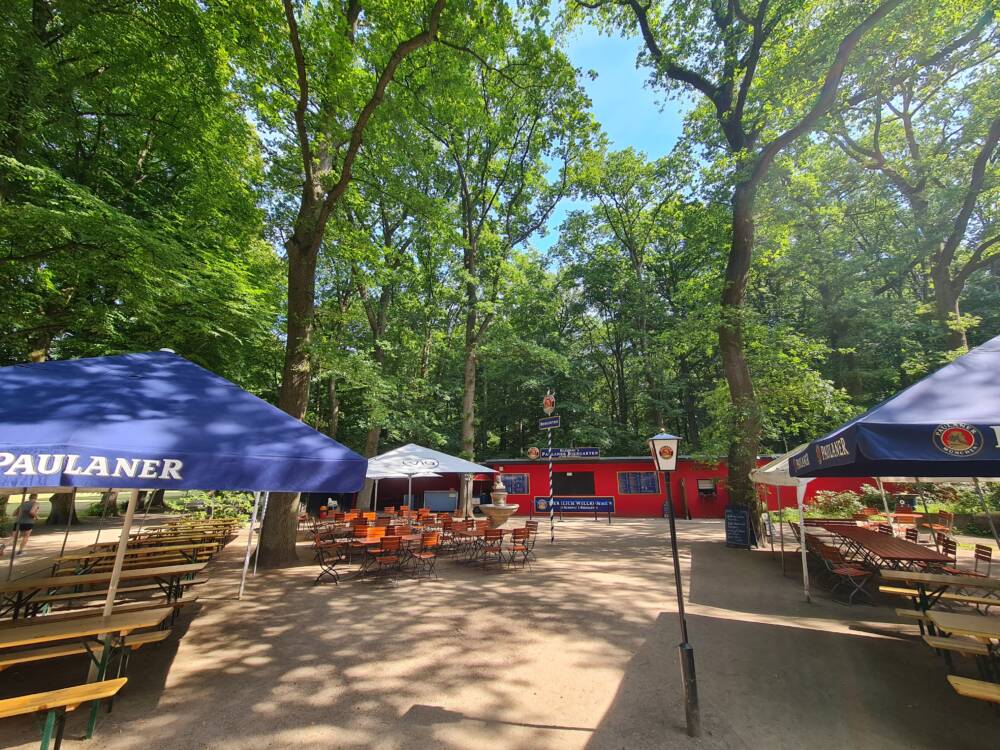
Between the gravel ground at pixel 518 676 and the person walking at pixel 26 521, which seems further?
the person walking at pixel 26 521

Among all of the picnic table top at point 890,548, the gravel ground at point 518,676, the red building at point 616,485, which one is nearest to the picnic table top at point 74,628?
the gravel ground at point 518,676

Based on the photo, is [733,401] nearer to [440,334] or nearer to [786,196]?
[786,196]

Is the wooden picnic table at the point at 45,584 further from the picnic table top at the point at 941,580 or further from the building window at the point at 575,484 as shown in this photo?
the building window at the point at 575,484

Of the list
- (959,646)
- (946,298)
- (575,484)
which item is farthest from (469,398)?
(946,298)

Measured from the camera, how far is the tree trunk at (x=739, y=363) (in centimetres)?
1170

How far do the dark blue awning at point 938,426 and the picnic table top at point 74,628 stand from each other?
6.16 meters

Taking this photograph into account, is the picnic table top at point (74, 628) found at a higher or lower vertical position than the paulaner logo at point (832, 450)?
lower

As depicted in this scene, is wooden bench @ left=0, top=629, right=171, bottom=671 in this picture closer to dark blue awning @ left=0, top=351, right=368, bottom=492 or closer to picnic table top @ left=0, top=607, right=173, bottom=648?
picnic table top @ left=0, top=607, right=173, bottom=648

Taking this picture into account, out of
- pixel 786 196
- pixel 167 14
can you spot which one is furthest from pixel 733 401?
pixel 167 14

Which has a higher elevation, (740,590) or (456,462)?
(456,462)

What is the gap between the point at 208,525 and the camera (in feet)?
34.8

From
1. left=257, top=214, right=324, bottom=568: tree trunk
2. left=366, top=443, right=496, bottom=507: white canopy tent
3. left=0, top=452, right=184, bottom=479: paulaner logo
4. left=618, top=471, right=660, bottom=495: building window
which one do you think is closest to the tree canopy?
left=257, top=214, right=324, bottom=568: tree trunk

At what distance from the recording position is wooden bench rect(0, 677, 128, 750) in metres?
2.58

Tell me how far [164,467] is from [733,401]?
13.0 metres
